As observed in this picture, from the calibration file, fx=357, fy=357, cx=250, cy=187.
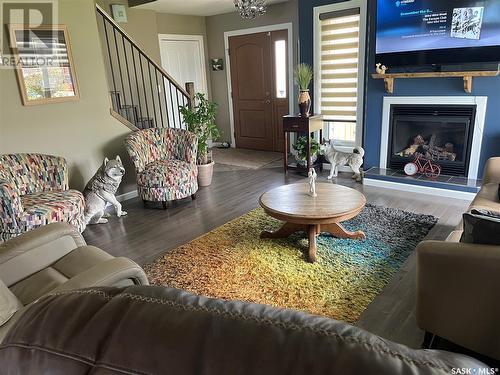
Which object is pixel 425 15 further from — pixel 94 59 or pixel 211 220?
pixel 94 59

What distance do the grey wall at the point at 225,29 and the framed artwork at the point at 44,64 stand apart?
11.5 ft

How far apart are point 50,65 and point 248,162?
10.8 ft

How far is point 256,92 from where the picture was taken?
6.66 m

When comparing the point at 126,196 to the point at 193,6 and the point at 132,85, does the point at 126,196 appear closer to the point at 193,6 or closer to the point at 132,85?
the point at 132,85

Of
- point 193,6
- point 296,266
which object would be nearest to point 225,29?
point 193,6

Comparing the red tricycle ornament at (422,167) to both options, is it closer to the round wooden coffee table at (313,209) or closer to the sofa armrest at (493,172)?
the sofa armrest at (493,172)

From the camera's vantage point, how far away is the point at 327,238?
313 cm

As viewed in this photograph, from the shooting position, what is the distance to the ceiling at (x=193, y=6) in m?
5.38

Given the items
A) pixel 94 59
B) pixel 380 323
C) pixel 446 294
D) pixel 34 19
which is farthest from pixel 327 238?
pixel 34 19

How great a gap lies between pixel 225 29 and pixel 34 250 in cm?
581

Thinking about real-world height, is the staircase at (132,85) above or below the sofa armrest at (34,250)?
above

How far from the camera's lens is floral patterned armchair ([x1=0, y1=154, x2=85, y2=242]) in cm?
278

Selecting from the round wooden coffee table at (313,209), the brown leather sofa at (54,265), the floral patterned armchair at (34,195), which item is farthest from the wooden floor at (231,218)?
the brown leather sofa at (54,265)

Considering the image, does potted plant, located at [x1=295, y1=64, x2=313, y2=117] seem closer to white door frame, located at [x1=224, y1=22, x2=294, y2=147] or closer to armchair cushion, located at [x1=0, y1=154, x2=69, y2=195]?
white door frame, located at [x1=224, y1=22, x2=294, y2=147]
